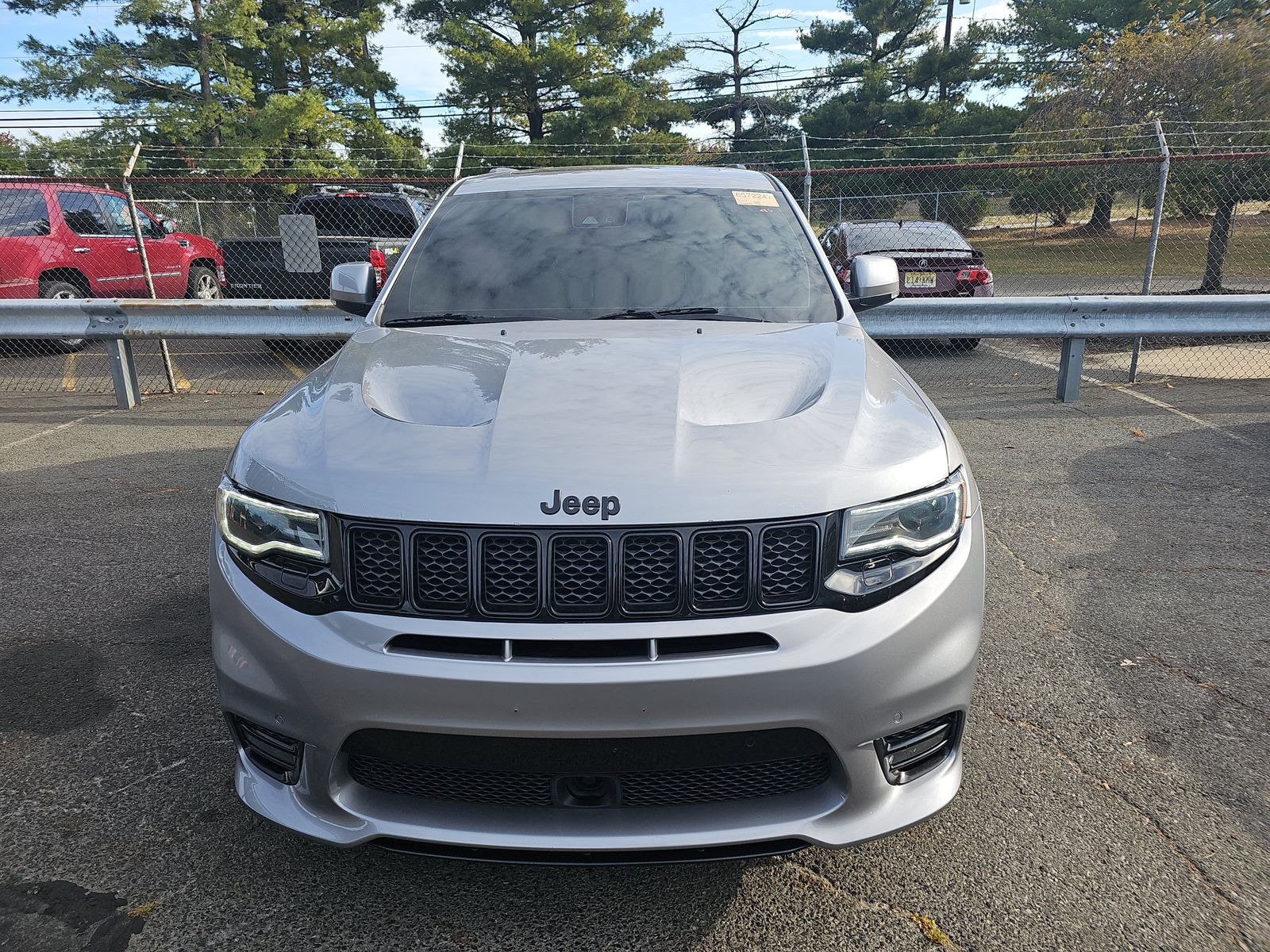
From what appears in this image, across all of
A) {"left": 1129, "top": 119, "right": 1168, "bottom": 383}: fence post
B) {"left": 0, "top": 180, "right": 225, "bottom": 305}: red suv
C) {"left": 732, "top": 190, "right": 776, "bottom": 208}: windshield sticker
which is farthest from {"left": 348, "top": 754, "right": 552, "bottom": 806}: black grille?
{"left": 0, "top": 180, "right": 225, "bottom": 305}: red suv

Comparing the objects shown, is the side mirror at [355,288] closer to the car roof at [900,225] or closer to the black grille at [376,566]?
the black grille at [376,566]

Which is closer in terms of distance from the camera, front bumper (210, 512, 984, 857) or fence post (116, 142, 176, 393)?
front bumper (210, 512, 984, 857)

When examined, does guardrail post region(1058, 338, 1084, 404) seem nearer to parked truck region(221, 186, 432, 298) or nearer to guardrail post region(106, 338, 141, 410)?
parked truck region(221, 186, 432, 298)

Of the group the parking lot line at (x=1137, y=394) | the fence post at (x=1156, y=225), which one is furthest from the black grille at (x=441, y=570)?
the fence post at (x=1156, y=225)

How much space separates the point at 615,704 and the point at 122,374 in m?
7.88

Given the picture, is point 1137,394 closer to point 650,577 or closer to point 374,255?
point 374,255

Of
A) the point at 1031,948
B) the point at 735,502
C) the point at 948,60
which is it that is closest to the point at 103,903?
the point at 735,502

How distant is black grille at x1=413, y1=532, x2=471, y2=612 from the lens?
1951 mm

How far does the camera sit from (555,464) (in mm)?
2031

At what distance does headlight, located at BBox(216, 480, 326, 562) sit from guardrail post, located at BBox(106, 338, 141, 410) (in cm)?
688

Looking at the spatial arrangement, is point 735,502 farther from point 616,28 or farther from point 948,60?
point 948,60

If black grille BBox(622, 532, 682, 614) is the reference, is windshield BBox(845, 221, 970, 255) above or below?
above

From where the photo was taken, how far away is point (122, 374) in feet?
26.7

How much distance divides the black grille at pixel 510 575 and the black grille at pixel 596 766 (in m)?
0.28
